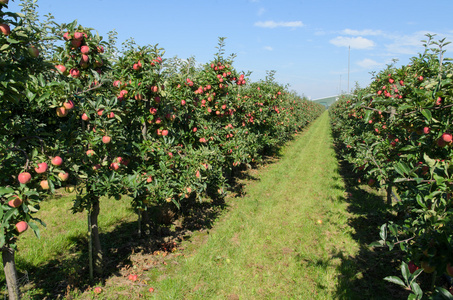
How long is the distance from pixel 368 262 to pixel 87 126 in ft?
16.9

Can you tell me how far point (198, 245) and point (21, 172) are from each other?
348 cm

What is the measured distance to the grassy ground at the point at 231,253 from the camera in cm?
403

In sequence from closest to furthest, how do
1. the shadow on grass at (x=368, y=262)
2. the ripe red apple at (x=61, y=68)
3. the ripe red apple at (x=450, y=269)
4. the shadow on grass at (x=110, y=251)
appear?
1. the ripe red apple at (x=450, y=269)
2. the ripe red apple at (x=61, y=68)
3. the shadow on grass at (x=110, y=251)
4. the shadow on grass at (x=368, y=262)

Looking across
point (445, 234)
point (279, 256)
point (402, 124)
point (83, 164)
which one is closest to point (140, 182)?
point (83, 164)

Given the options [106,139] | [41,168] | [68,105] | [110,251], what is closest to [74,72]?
[68,105]

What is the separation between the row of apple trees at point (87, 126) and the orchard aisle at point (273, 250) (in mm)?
1231

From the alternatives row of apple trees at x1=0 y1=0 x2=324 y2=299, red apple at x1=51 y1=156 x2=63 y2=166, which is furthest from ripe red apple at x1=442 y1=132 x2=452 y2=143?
red apple at x1=51 y1=156 x2=63 y2=166

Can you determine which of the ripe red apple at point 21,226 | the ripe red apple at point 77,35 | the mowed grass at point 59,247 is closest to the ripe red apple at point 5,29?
→ the ripe red apple at point 77,35

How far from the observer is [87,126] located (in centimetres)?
379

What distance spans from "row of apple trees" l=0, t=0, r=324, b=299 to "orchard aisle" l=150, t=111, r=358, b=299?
123 cm

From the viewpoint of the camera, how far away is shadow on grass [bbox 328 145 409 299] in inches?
160

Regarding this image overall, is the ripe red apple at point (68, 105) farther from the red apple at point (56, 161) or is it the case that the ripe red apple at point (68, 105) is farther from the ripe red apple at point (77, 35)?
the ripe red apple at point (77, 35)

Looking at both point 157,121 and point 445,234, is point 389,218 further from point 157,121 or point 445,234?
point 157,121

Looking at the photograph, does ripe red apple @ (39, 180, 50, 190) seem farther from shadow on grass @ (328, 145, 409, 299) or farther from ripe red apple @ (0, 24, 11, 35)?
shadow on grass @ (328, 145, 409, 299)
